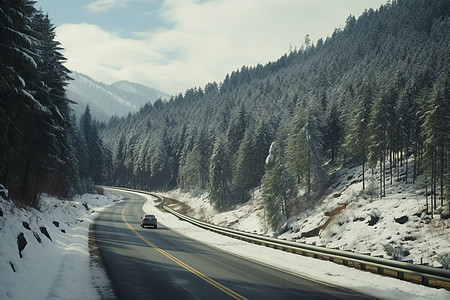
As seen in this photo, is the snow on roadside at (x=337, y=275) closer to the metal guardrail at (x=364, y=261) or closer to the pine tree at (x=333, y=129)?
the metal guardrail at (x=364, y=261)

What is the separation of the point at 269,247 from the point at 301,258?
4211 millimetres

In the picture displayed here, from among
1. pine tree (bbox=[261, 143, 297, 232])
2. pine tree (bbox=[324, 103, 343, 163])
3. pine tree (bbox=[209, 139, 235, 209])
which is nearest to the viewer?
pine tree (bbox=[261, 143, 297, 232])

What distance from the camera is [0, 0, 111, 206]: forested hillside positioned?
11.8m

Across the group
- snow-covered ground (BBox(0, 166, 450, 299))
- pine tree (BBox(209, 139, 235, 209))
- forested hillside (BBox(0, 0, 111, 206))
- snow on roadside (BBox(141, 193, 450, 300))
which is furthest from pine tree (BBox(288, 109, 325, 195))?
forested hillside (BBox(0, 0, 111, 206))

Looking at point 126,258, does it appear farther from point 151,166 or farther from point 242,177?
point 151,166

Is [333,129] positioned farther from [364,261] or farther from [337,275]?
[337,275]

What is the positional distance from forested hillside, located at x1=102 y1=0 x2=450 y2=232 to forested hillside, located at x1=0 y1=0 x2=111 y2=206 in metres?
29.4

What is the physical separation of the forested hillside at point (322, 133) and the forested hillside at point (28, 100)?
2944 centimetres

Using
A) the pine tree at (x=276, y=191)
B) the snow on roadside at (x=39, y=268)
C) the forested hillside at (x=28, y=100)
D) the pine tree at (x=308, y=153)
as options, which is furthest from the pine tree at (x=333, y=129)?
the snow on roadside at (x=39, y=268)

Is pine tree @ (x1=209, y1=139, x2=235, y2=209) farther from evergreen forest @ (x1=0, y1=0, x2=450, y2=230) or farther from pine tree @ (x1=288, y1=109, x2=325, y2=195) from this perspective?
pine tree @ (x1=288, y1=109, x2=325, y2=195)

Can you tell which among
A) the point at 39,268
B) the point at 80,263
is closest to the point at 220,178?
the point at 80,263

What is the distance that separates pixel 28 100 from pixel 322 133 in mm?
57938

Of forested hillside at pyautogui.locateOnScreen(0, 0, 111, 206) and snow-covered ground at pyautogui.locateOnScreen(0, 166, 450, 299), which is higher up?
forested hillside at pyautogui.locateOnScreen(0, 0, 111, 206)

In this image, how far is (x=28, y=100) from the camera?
13.9 metres
